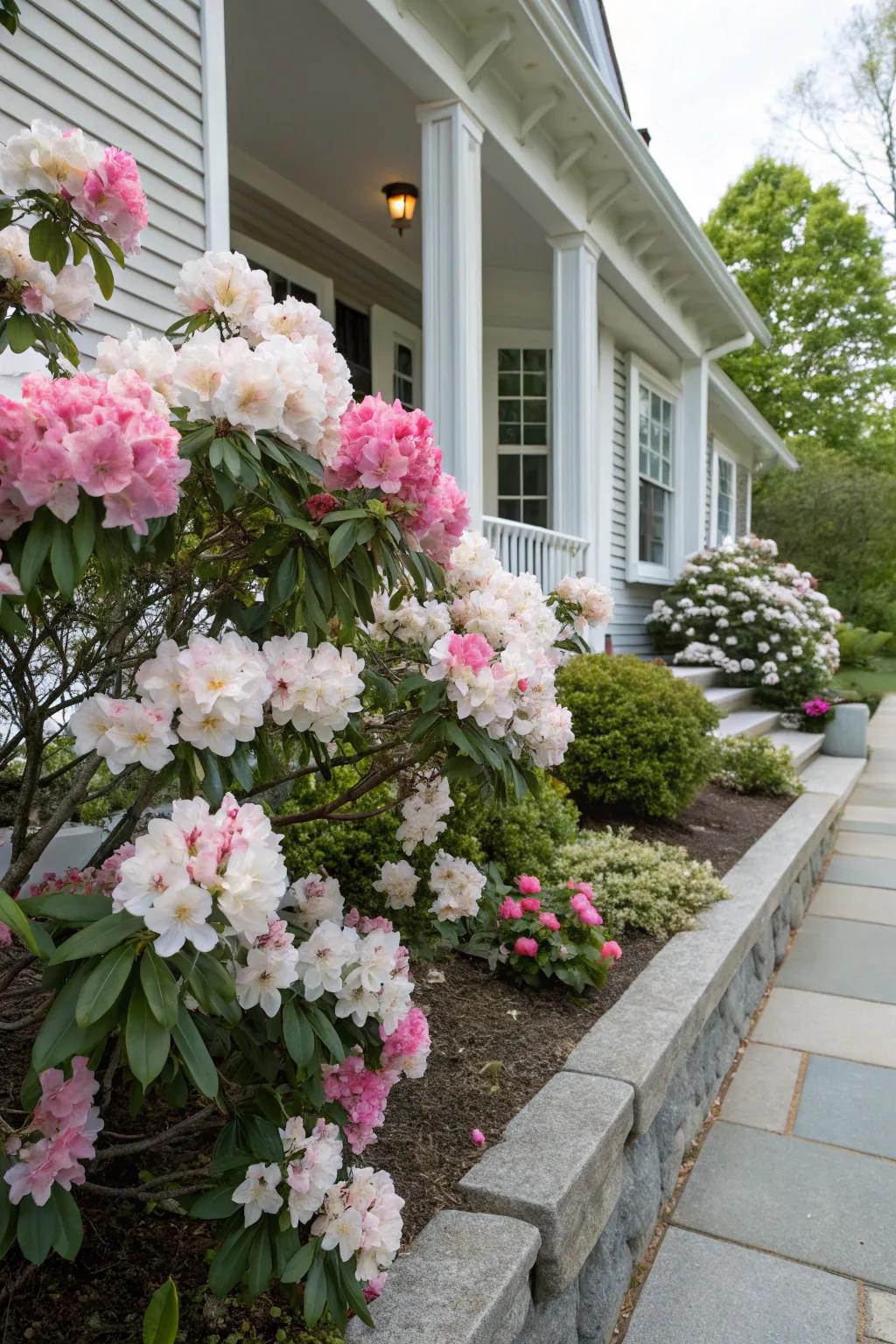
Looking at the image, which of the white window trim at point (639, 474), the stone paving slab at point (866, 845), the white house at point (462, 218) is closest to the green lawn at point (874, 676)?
the white window trim at point (639, 474)

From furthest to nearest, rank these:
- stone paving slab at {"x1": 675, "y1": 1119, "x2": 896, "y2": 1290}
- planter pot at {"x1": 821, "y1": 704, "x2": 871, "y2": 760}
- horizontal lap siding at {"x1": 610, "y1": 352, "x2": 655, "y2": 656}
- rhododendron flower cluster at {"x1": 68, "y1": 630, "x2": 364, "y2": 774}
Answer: horizontal lap siding at {"x1": 610, "y1": 352, "x2": 655, "y2": 656}, planter pot at {"x1": 821, "y1": 704, "x2": 871, "y2": 760}, stone paving slab at {"x1": 675, "y1": 1119, "x2": 896, "y2": 1290}, rhododendron flower cluster at {"x1": 68, "y1": 630, "x2": 364, "y2": 774}

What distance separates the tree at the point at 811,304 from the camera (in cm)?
2152

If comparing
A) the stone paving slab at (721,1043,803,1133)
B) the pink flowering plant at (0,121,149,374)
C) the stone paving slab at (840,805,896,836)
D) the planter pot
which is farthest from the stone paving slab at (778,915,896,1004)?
the planter pot

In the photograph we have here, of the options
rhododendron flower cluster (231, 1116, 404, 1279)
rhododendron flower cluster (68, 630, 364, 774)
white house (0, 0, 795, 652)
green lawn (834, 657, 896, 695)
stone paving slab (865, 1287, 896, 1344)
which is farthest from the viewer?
green lawn (834, 657, 896, 695)

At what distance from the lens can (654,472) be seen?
928 centimetres

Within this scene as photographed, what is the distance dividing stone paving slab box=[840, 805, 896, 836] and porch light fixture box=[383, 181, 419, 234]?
16.7 ft

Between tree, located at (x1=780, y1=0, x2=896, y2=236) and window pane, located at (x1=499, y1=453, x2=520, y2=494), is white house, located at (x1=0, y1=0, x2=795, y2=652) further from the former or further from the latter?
tree, located at (x1=780, y1=0, x2=896, y2=236)

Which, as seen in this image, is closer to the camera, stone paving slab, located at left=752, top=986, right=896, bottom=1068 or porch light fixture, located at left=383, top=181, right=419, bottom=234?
stone paving slab, located at left=752, top=986, right=896, bottom=1068

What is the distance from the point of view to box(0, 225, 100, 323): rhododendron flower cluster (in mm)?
1370

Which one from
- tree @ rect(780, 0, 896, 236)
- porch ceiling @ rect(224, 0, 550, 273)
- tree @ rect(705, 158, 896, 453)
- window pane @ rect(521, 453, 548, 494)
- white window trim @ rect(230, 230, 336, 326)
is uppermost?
tree @ rect(780, 0, 896, 236)

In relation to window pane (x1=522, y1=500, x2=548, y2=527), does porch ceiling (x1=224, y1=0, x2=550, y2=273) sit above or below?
above

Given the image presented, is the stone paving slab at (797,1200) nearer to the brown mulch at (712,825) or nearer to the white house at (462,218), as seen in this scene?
the brown mulch at (712,825)

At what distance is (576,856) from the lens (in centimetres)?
342

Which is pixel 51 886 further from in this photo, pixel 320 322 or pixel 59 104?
pixel 59 104
